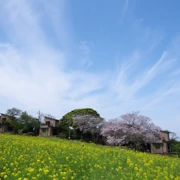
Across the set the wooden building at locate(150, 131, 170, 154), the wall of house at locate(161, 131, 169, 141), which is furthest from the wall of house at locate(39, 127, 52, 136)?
the wall of house at locate(161, 131, 169, 141)

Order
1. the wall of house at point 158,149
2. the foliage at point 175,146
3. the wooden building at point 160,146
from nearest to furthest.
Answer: the wooden building at point 160,146 < the wall of house at point 158,149 < the foliage at point 175,146

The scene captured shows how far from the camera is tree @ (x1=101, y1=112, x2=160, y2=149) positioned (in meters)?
29.7

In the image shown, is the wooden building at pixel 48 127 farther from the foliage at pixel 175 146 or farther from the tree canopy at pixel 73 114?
the foliage at pixel 175 146

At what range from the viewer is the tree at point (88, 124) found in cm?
3922

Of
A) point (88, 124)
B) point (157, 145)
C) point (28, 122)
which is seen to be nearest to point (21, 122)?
point (28, 122)

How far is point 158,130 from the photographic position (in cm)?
3192

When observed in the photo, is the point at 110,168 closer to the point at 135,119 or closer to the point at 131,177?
the point at 131,177

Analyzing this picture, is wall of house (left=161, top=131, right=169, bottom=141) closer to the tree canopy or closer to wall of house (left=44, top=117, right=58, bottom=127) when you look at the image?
the tree canopy

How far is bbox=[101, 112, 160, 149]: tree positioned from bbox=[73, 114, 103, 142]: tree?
738cm

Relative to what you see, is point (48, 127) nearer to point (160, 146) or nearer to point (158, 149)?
point (158, 149)

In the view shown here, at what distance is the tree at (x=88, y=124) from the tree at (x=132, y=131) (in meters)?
7.38

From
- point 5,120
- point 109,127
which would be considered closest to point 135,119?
point 109,127

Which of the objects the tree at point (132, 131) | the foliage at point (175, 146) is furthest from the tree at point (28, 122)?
the foliage at point (175, 146)

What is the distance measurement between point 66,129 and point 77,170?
3464 cm
